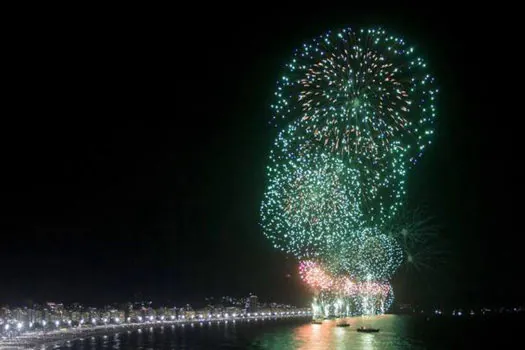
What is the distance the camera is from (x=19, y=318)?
8962 centimetres

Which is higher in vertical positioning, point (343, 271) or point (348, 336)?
point (343, 271)

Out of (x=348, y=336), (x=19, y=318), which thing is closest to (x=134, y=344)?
(x=348, y=336)

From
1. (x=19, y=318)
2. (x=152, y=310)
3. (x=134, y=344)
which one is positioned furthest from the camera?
(x=152, y=310)

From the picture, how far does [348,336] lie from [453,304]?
4972 inches

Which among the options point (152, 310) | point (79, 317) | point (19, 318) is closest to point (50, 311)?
point (79, 317)

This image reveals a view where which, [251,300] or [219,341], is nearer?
[219,341]

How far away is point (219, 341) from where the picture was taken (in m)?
57.3

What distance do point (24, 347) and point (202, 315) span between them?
88.3 meters

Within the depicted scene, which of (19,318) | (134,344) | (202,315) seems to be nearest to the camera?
(134,344)

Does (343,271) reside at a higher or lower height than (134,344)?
higher

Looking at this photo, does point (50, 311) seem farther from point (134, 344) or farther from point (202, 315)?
point (134, 344)

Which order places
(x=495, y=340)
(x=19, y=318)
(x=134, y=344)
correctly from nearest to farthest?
(x=134, y=344) < (x=495, y=340) < (x=19, y=318)

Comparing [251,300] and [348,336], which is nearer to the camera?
[348,336]

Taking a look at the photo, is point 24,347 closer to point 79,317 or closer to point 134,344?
point 134,344
